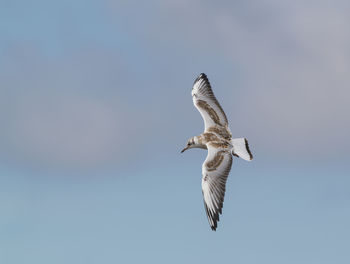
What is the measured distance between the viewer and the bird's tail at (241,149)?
117ft

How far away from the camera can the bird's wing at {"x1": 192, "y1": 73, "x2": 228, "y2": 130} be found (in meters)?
38.6

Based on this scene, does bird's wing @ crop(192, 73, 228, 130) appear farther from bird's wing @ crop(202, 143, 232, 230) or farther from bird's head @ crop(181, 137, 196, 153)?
bird's wing @ crop(202, 143, 232, 230)

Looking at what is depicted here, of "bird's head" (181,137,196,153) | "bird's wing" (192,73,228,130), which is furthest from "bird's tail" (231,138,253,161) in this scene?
"bird's head" (181,137,196,153)

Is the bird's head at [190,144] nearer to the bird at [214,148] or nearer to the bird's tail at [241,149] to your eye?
the bird at [214,148]

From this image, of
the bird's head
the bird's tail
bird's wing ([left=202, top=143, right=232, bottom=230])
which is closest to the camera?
bird's wing ([left=202, top=143, right=232, bottom=230])

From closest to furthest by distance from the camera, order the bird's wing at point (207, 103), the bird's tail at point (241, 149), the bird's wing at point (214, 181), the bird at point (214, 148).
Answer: the bird's wing at point (214, 181) → the bird at point (214, 148) → the bird's tail at point (241, 149) → the bird's wing at point (207, 103)

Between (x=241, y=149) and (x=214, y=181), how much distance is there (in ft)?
8.68

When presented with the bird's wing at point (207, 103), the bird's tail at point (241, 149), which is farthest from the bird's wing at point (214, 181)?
the bird's wing at point (207, 103)

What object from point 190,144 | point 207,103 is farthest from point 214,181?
point 207,103

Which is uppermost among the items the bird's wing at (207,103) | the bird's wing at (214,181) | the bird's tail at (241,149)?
the bird's wing at (207,103)

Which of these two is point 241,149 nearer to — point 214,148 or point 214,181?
point 214,148

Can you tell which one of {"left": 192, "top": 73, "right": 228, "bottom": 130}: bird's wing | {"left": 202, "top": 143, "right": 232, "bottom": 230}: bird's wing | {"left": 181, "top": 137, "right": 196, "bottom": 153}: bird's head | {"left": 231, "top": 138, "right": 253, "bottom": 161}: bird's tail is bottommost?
{"left": 202, "top": 143, "right": 232, "bottom": 230}: bird's wing

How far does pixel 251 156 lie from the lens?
117ft

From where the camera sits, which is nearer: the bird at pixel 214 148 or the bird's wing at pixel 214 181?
the bird's wing at pixel 214 181
